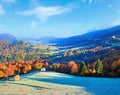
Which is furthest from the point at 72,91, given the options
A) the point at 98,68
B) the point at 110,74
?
the point at 98,68

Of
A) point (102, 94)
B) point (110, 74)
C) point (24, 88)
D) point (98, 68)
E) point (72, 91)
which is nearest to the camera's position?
point (102, 94)

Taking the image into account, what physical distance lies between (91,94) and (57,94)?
129 inches

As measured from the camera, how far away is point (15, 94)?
86.1 ft

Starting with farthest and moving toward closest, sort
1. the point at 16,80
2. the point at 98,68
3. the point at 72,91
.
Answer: the point at 98,68, the point at 16,80, the point at 72,91

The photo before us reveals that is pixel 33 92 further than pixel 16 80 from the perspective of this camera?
No

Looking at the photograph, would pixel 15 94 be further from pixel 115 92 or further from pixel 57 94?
pixel 115 92

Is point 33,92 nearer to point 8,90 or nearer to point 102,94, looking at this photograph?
point 8,90

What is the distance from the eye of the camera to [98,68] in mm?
72250

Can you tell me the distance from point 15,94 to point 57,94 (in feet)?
13.5

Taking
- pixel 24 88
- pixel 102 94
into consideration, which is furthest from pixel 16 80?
pixel 102 94

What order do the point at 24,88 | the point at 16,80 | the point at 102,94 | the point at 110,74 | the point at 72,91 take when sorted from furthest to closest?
the point at 110,74 → the point at 16,80 → the point at 24,88 → the point at 72,91 → the point at 102,94

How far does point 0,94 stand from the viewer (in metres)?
26.5

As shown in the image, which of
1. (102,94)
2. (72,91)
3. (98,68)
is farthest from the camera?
(98,68)

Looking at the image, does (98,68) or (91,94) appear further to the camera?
(98,68)
